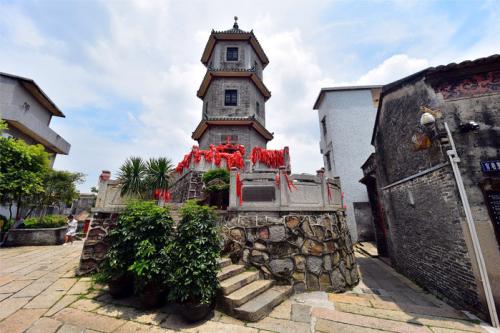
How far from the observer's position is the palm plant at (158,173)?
9.36m

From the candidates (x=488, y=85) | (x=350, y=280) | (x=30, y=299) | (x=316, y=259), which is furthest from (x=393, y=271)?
(x=30, y=299)

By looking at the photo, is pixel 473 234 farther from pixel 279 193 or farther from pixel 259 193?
pixel 259 193

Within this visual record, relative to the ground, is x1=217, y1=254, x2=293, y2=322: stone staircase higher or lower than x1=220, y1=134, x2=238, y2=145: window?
lower

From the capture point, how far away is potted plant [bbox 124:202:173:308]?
15.1 ft

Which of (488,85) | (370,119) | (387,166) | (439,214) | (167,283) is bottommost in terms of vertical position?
(167,283)

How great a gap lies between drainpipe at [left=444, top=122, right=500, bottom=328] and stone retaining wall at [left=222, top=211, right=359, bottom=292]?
11.2 feet

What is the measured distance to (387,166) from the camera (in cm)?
912

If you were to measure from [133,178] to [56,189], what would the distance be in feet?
44.1

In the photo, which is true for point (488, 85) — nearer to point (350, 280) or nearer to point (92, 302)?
point (350, 280)

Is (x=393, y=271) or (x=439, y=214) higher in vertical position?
(x=439, y=214)

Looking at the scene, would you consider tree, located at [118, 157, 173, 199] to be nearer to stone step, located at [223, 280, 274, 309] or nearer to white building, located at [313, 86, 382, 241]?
stone step, located at [223, 280, 274, 309]

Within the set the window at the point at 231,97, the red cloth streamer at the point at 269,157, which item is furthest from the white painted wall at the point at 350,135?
the window at the point at 231,97

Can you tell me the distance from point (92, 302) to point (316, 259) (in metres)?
6.40

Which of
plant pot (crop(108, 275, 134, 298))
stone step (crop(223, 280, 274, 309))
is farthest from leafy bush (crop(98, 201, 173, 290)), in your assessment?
stone step (crop(223, 280, 274, 309))
